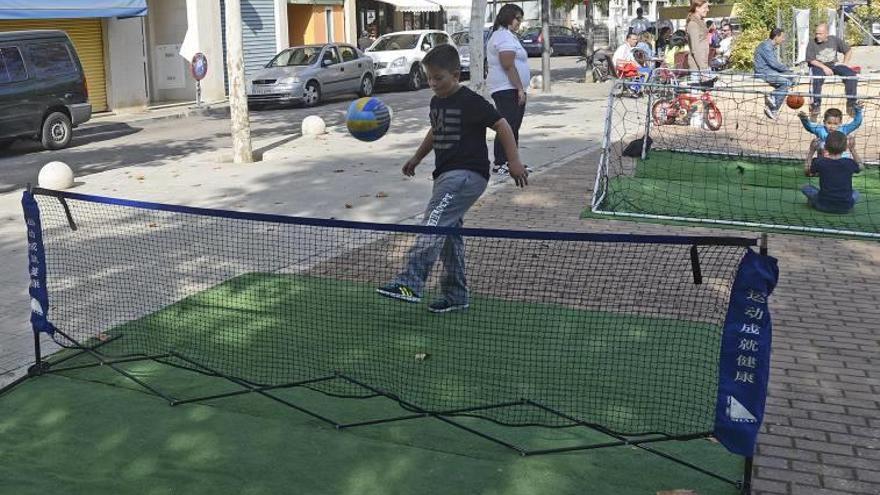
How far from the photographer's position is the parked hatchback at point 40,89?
17.3 metres

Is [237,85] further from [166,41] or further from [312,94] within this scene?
[166,41]

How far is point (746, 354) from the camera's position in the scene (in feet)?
13.4

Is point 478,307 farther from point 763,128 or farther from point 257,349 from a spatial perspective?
point 763,128

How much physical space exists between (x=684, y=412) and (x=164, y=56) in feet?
85.5

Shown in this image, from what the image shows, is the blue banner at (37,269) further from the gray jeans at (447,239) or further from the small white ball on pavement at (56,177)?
the small white ball on pavement at (56,177)

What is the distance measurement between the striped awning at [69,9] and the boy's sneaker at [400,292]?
18164 mm

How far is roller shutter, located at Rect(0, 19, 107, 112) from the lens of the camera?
1000 inches

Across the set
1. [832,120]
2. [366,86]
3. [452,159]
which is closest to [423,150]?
[452,159]

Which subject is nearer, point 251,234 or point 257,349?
point 257,349

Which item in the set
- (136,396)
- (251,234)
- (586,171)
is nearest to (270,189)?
(251,234)

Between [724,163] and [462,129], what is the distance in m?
8.08

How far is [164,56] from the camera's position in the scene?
2869cm

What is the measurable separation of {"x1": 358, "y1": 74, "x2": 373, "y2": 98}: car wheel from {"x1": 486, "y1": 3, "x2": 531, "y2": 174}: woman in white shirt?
627 inches

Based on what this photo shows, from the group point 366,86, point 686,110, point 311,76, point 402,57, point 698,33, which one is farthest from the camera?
point 402,57
